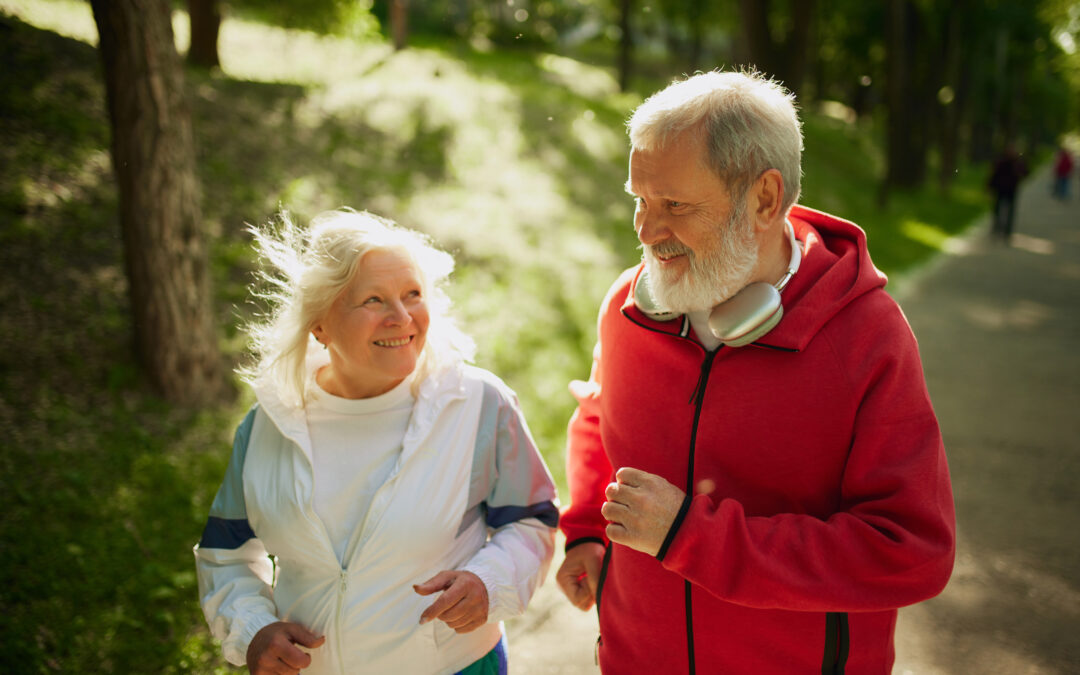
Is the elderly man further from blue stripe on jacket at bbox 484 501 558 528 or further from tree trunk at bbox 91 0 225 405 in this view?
tree trunk at bbox 91 0 225 405

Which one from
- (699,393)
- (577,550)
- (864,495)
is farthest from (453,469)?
(864,495)

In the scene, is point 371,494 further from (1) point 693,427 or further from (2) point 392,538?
(1) point 693,427

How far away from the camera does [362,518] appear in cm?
214

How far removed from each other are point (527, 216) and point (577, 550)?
8661 millimetres

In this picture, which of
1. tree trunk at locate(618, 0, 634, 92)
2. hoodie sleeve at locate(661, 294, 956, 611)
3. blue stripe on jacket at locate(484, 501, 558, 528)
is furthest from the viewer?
tree trunk at locate(618, 0, 634, 92)

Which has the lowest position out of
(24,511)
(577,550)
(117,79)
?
(24,511)

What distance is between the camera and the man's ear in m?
1.86

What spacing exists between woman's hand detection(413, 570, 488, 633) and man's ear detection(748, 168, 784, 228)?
3.90 ft

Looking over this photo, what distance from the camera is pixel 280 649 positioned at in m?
2.01

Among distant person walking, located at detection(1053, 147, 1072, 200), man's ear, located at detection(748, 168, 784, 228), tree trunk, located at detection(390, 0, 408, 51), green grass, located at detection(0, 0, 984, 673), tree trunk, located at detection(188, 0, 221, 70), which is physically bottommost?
distant person walking, located at detection(1053, 147, 1072, 200)

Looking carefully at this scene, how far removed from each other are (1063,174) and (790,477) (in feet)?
112

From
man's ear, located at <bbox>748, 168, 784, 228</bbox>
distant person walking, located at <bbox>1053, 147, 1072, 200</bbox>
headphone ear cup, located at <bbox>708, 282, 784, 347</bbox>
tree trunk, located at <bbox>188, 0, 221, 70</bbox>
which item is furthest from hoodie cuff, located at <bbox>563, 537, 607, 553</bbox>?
distant person walking, located at <bbox>1053, 147, 1072, 200</bbox>

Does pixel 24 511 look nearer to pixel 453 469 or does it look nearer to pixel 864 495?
pixel 453 469

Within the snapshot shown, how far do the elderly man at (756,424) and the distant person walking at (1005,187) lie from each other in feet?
60.0
